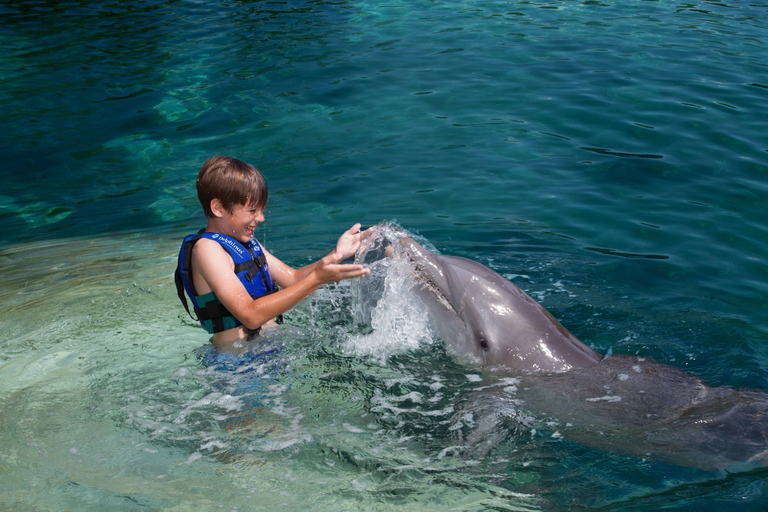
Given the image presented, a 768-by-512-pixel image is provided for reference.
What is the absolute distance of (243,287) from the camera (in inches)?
174

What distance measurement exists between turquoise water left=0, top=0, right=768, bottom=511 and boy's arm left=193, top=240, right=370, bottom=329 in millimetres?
577

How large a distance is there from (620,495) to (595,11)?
Answer: 1424 centimetres

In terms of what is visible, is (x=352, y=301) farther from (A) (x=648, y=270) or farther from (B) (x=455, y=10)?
(B) (x=455, y=10)

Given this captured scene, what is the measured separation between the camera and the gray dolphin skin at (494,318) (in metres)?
4.43

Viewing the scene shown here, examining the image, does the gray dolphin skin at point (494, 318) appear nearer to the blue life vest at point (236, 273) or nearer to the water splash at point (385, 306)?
the water splash at point (385, 306)

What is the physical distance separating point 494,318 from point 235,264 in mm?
1760

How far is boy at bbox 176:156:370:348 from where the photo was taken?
4230 millimetres

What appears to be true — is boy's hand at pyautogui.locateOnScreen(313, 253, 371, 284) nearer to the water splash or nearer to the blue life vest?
the water splash

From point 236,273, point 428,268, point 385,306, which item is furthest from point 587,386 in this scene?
point 236,273

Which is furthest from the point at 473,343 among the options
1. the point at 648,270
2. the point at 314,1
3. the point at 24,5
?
the point at 24,5

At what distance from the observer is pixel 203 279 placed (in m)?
4.61

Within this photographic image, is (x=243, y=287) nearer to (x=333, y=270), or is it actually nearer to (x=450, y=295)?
(x=333, y=270)

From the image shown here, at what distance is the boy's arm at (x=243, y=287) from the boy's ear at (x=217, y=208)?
200 mm

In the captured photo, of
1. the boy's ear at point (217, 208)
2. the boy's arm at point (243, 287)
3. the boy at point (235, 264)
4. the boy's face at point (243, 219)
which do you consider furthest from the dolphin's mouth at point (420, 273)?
the boy's ear at point (217, 208)
